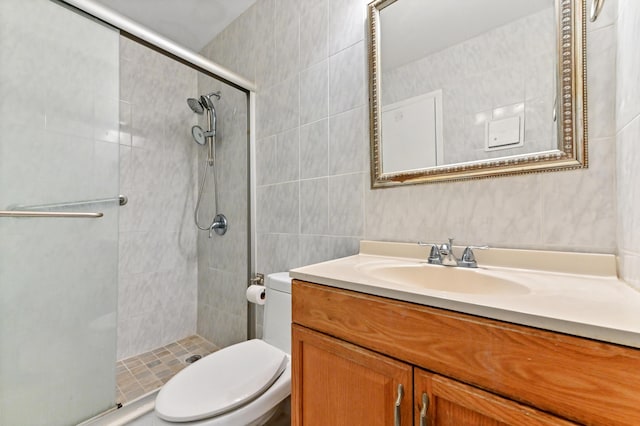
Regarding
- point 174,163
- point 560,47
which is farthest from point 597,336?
point 174,163

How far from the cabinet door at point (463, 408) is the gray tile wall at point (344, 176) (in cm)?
52

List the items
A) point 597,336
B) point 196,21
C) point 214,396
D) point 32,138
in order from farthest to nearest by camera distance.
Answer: point 196,21
point 32,138
point 214,396
point 597,336

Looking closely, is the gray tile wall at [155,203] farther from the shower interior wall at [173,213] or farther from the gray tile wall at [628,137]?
the gray tile wall at [628,137]

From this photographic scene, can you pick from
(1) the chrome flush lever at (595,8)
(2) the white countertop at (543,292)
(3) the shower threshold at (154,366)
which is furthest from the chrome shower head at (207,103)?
(1) the chrome flush lever at (595,8)

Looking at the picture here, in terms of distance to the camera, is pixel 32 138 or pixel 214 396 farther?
pixel 32 138

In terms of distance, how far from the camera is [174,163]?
208 centimetres

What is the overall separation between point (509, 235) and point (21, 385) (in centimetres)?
174

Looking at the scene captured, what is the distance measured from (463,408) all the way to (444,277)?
1.36 ft

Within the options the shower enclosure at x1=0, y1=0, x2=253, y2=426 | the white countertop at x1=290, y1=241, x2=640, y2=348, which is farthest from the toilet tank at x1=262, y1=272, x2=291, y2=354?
the shower enclosure at x1=0, y1=0, x2=253, y2=426

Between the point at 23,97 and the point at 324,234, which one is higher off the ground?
the point at 23,97

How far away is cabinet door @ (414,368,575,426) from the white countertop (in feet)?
0.44

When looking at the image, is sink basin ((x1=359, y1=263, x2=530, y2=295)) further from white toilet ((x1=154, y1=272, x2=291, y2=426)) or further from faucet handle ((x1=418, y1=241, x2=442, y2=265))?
white toilet ((x1=154, y1=272, x2=291, y2=426))

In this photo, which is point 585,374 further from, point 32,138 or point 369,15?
point 32,138

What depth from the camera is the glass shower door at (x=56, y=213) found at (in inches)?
37.9
